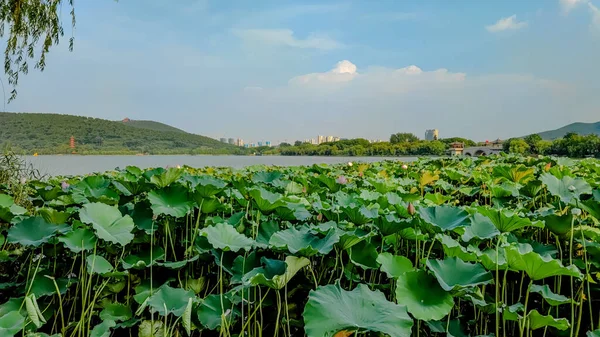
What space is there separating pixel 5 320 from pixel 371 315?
0.85 meters

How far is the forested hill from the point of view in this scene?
1258 cm

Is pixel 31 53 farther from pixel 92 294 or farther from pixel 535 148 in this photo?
pixel 535 148

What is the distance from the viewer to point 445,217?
108cm

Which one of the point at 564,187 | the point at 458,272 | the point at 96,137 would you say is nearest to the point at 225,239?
the point at 458,272

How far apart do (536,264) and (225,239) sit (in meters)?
0.78

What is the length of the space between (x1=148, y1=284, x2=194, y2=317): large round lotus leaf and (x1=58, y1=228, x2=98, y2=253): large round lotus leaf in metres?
0.30

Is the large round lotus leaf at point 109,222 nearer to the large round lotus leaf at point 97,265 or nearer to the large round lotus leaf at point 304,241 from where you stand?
the large round lotus leaf at point 97,265

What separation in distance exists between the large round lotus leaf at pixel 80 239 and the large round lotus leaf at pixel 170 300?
0.30 meters

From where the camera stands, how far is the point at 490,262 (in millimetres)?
896

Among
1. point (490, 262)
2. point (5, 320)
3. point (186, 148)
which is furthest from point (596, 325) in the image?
point (186, 148)

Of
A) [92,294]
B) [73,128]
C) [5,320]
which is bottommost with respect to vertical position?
[92,294]

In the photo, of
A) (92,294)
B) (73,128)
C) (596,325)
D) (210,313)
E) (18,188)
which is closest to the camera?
(210,313)

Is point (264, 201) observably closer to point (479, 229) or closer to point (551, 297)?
point (479, 229)

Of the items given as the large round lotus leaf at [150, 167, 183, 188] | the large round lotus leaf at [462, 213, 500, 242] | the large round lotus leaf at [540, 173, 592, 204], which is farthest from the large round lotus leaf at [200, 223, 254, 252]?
the large round lotus leaf at [540, 173, 592, 204]
